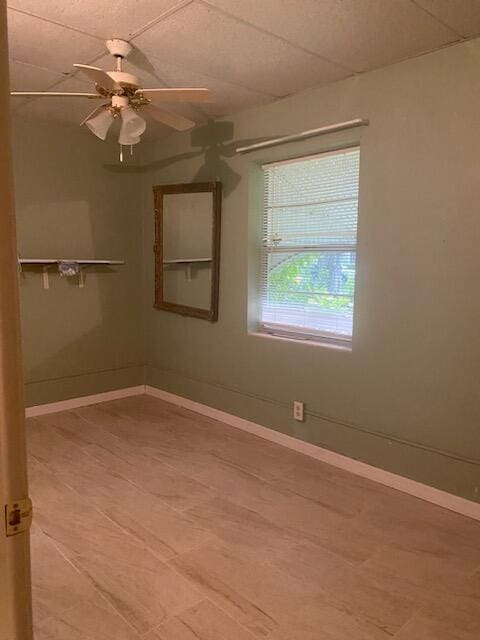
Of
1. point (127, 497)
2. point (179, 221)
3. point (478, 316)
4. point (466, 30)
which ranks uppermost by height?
point (466, 30)

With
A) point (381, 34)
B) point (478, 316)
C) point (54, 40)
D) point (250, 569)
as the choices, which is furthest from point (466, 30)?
point (250, 569)

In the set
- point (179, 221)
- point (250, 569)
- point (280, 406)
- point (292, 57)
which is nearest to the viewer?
point (250, 569)

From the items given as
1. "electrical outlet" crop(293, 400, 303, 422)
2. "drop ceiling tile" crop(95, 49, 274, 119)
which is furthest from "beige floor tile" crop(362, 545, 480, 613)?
"drop ceiling tile" crop(95, 49, 274, 119)

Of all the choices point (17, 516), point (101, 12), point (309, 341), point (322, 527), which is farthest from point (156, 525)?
point (101, 12)

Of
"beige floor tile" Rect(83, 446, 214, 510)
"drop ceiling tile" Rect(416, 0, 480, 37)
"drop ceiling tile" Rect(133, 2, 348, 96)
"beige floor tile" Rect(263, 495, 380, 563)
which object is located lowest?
"beige floor tile" Rect(83, 446, 214, 510)

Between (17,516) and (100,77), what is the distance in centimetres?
196

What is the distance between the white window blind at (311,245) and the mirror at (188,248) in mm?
460

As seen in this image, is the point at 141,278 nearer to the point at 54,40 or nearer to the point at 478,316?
the point at 54,40

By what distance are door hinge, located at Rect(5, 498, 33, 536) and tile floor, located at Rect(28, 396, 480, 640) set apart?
119cm

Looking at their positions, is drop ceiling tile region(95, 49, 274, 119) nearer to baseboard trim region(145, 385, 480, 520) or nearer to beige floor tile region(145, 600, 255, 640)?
baseboard trim region(145, 385, 480, 520)

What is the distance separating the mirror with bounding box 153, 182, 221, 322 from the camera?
3705mm

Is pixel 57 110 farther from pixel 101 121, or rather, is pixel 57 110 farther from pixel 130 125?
pixel 130 125

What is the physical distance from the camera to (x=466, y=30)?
216cm

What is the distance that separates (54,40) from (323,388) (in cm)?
250
